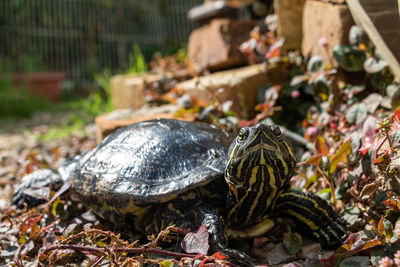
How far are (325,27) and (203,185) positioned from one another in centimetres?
162

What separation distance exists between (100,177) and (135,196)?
0.26 meters

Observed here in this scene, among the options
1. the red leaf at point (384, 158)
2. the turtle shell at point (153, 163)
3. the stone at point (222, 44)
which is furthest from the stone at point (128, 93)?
the red leaf at point (384, 158)

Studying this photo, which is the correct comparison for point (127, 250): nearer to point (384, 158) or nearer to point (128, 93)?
point (384, 158)

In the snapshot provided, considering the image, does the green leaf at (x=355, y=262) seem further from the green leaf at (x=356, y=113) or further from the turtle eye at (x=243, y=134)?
the green leaf at (x=356, y=113)

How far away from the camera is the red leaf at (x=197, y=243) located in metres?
1.36

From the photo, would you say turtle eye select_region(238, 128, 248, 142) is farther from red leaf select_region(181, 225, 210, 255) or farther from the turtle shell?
red leaf select_region(181, 225, 210, 255)

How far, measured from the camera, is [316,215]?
1.77 meters

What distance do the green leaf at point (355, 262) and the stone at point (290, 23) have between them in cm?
207

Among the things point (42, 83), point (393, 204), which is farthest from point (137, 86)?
point (42, 83)

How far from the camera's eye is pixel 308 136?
2.45 meters

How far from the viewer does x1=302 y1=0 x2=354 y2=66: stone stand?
2.52 metres

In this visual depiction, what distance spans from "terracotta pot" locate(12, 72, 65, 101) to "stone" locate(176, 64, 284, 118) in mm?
5688

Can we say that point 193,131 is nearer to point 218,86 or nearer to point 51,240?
point 51,240

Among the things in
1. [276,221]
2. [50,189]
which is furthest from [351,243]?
[50,189]
